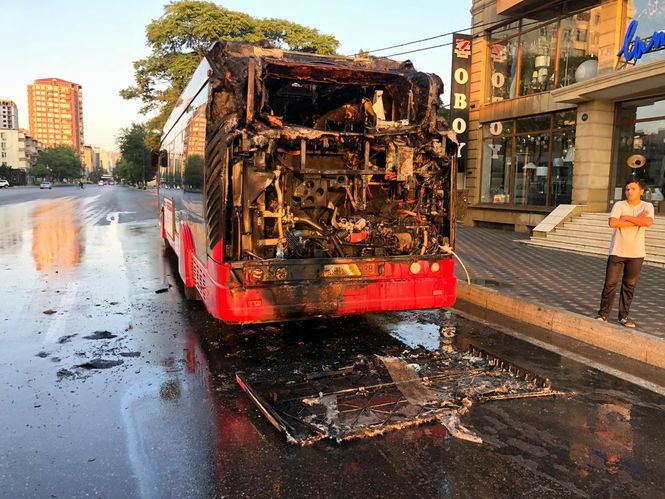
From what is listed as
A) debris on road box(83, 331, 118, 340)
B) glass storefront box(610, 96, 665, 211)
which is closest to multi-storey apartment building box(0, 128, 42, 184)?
glass storefront box(610, 96, 665, 211)

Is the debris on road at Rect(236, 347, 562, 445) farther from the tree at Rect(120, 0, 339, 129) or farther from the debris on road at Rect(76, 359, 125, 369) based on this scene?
the tree at Rect(120, 0, 339, 129)

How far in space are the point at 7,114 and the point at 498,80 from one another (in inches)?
8006

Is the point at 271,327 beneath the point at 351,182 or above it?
beneath

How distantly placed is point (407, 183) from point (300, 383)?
2.59m

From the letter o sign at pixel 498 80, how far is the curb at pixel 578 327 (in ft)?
45.6

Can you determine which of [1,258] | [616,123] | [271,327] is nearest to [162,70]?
[1,258]

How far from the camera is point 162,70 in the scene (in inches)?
1316

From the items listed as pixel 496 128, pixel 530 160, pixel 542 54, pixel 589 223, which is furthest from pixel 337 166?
pixel 496 128

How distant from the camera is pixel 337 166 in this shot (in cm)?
605

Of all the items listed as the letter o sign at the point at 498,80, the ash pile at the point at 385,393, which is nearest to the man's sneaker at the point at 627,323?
the ash pile at the point at 385,393

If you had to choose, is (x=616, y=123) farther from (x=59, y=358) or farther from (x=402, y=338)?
(x=59, y=358)

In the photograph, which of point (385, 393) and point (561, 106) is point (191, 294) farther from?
point (561, 106)

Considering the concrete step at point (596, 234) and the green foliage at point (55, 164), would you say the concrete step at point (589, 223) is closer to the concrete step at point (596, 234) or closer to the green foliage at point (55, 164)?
the concrete step at point (596, 234)

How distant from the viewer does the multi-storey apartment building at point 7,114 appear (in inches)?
7052
